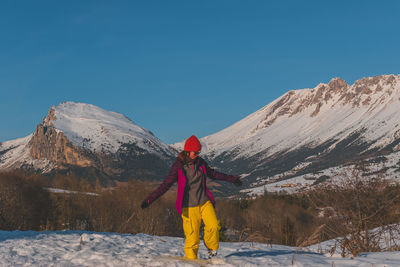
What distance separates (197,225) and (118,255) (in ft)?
6.92

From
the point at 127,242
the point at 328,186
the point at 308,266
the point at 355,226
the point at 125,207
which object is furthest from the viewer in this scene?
the point at 125,207

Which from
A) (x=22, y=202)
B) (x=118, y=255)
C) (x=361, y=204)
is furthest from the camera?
(x=22, y=202)

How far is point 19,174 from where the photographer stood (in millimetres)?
61156

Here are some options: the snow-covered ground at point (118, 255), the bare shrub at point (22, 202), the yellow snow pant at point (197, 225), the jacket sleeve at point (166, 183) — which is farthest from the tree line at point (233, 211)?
the jacket sleeve at point (166, 183)

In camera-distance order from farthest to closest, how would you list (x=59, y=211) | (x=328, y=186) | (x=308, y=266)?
(x=59, y=211) < (x=328, y=186) < (x=308, y=266)

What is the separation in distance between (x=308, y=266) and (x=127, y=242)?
5.63 m

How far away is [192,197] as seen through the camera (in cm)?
1085

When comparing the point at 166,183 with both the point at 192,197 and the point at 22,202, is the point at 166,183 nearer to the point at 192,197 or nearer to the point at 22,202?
the point at 192,197

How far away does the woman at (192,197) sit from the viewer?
10777 millimetres

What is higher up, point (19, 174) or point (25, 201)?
point (19, 174)

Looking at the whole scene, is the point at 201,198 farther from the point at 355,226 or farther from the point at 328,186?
the point at 328,186

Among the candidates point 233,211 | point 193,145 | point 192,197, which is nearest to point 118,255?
point 192,197

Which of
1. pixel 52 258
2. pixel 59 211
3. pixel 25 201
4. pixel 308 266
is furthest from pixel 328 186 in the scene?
pixel 59 211

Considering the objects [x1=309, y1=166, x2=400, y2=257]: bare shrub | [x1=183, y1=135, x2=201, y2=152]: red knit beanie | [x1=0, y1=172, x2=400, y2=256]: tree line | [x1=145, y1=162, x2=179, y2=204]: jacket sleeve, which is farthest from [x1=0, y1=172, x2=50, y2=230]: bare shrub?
[x1=183, y1=135, x2=201, y2=152]: red knit beanie
